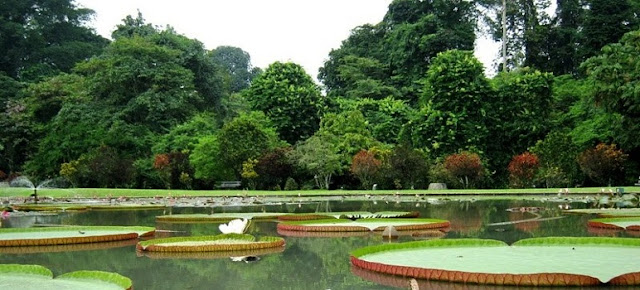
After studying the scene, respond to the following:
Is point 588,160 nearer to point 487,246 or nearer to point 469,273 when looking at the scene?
point 487,246

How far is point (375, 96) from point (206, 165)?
18.6m

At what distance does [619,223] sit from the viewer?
15.7m

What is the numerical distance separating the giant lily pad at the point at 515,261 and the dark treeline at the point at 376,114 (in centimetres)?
2262

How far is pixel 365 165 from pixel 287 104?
12.4 metres

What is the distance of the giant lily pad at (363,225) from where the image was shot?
622 inches

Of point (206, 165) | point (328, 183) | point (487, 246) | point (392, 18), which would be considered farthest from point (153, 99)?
point (487, 246)

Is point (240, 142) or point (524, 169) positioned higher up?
point (240, 142)

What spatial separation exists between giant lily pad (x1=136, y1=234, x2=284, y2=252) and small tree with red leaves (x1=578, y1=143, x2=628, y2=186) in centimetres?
2651

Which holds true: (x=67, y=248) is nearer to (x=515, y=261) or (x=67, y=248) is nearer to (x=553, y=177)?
(x=515, y=261)

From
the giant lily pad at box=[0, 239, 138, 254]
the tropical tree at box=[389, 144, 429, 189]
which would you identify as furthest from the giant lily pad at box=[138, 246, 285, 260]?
the tropical tree at box=[389, 144, 429, 189]

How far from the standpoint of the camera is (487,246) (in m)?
11.5

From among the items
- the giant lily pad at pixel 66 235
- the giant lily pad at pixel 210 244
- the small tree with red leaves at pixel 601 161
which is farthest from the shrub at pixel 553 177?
the giant lily pad at pixel 210 244

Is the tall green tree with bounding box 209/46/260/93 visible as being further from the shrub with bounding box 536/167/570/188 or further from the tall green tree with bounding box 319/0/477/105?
the shrub with bounding box 536/167/570/188

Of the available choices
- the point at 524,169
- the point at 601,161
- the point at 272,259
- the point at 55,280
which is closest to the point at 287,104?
the point at 524,169
